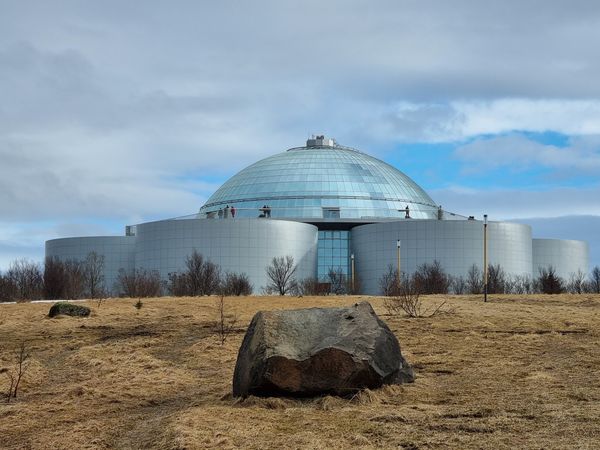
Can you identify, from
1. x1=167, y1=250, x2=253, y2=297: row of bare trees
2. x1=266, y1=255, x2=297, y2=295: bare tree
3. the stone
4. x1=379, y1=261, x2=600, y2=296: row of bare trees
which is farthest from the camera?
x1=266, y1=255, x2=297, y2=295: bare tree

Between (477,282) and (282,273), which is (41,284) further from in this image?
(477,282)

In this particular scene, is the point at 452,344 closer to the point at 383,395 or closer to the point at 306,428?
the point at 383,395

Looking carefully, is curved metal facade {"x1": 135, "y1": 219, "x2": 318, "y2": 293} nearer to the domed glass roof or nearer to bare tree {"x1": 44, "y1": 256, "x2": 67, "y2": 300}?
the domed glass roof

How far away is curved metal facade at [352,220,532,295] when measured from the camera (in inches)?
3204

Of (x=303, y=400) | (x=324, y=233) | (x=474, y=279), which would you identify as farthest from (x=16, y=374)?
(x=324, y=233)

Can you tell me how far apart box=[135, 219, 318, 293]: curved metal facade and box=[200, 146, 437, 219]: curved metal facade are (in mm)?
6565

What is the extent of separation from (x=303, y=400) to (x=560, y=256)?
8503 centimetres

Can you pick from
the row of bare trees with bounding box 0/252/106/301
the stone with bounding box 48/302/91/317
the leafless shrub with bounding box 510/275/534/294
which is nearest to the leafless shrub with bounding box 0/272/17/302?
the row of bare trees with bounding box 0/252/106/301

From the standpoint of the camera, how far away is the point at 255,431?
39.0ft

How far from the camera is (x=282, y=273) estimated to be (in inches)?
3027

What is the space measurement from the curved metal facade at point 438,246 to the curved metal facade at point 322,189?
6617 millimetres

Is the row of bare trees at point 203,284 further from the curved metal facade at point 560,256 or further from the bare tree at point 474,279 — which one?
the curved metal facade at point 560,256

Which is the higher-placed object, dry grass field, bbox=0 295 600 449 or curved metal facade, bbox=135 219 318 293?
curved metal facade, bbox=135 219 318 293

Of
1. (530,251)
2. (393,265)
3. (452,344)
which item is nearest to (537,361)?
(452,344)
